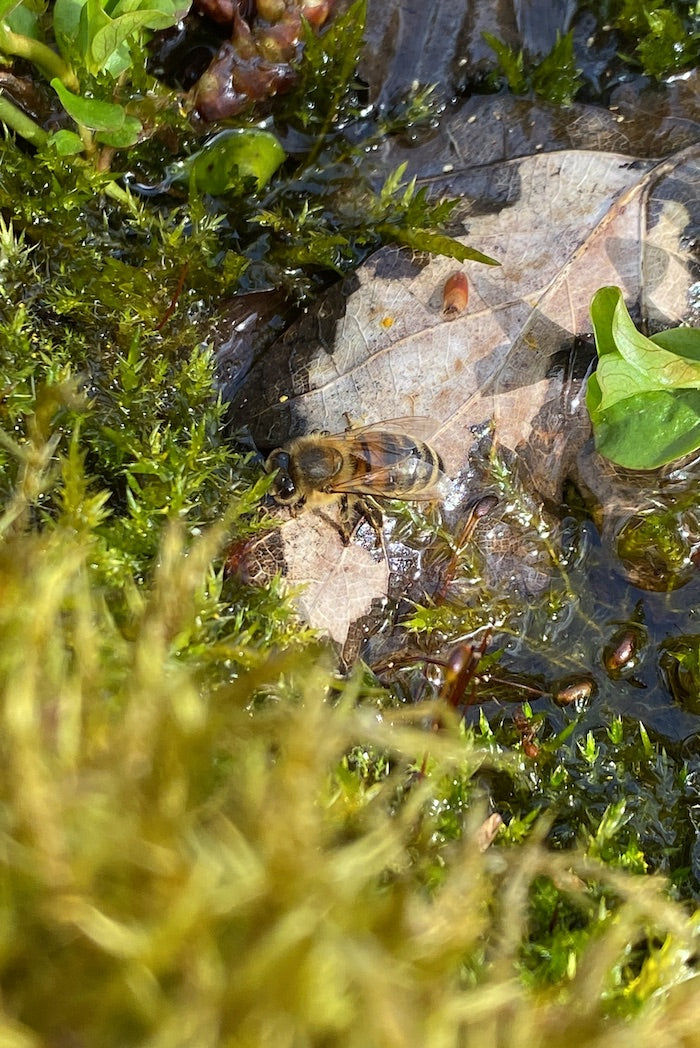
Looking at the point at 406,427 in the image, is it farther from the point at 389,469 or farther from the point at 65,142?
the point at 65,142

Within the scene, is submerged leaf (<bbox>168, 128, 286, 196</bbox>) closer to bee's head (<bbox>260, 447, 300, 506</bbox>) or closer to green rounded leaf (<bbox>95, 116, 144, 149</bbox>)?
green rounded leaf (<bbox>95, 116, 144, 149</bbox>)

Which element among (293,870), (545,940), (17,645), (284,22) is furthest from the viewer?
(284,22)

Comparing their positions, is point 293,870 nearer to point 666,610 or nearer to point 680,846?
point 680,846

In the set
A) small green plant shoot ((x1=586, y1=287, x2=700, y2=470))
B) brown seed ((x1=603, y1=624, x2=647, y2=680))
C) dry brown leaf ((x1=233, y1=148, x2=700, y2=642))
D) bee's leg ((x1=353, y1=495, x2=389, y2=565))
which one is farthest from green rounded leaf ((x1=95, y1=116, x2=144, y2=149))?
brown seed ((x1=603, y1=624, x2=647, y2=680))

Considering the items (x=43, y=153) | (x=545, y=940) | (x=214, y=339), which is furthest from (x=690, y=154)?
(x=545, y=940)

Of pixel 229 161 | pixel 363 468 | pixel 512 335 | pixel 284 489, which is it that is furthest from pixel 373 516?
pixel 229 161

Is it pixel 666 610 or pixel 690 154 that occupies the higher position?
pixel 690 154
